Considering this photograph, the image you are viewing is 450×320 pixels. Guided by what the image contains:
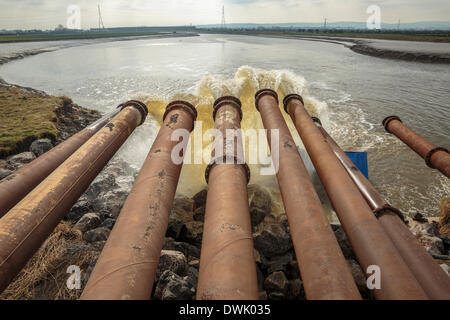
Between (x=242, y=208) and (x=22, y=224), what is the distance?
298 centimetres

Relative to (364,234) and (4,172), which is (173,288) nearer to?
(364,234)

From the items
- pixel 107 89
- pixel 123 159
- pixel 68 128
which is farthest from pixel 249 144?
pixel 107 89

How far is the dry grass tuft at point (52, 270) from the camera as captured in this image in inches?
157

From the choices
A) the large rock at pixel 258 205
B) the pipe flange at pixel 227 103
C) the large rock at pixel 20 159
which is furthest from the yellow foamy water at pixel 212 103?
the large rock at pixel 20 159

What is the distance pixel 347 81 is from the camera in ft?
82.6

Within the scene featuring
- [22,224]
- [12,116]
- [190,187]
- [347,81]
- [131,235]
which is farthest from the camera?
[347,81]

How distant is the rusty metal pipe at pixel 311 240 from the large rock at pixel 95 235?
3.92 metres

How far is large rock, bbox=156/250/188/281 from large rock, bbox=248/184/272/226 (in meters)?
2.18

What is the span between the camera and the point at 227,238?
9.93 ft

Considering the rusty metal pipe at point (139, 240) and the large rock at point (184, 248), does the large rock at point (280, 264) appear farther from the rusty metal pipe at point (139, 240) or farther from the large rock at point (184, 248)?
the rusty metal pipe at point (139, 240)

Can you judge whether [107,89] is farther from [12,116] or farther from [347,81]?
[347,81]

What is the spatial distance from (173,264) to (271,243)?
204 cm

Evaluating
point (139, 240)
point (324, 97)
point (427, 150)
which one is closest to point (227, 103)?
point (139, 240)

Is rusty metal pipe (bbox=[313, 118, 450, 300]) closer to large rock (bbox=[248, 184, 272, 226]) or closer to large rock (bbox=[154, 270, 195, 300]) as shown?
large rock (bbox=[248, 184, 272, 226])
